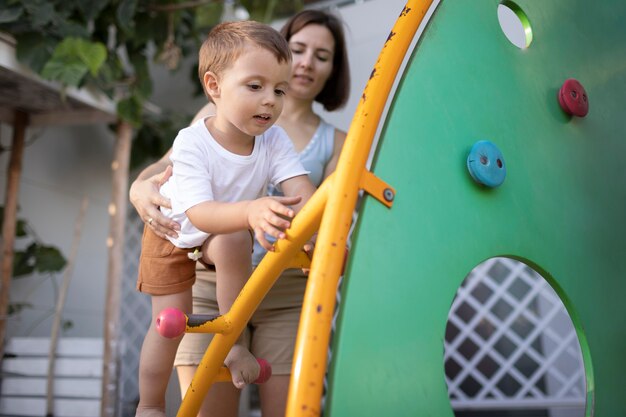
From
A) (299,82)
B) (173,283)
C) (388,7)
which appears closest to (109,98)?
(388,7)

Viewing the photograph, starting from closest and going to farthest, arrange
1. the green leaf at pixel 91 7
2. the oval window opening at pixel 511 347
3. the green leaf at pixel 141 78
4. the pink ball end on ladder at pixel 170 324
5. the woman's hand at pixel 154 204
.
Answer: the pink ball end on ladder at pixel 170 324
the woman's hand at pixel 154 204
the green leaf at pixel 91 7
the green leaf at pixel 141 78
the oval window opening at pixel 511 347

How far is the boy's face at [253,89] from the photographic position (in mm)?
989

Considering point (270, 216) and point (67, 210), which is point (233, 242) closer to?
point (270, 216)

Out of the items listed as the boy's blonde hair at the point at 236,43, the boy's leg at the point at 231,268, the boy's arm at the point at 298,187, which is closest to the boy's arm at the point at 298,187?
the boy's arm at the point at 298,187

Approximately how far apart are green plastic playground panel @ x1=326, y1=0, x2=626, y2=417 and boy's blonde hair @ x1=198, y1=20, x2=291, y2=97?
0.86 ft

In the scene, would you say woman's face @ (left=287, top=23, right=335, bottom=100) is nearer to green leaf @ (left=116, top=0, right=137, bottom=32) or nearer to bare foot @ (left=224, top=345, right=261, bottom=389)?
bare foot @ (left=224, top=345, right=261, bottom=389)

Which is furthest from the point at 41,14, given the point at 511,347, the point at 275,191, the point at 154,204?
the point at 511,347

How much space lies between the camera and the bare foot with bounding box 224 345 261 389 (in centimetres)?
101

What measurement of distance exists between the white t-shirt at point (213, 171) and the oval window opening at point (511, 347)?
8.22 feet

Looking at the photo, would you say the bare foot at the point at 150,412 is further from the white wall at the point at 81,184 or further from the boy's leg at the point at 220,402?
the white wall at the point at 81,184

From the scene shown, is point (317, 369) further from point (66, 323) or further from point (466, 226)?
point (66, 323)

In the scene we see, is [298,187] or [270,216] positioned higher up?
[298,187]

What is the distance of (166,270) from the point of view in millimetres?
1122

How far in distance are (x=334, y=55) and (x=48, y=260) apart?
6.37ft
